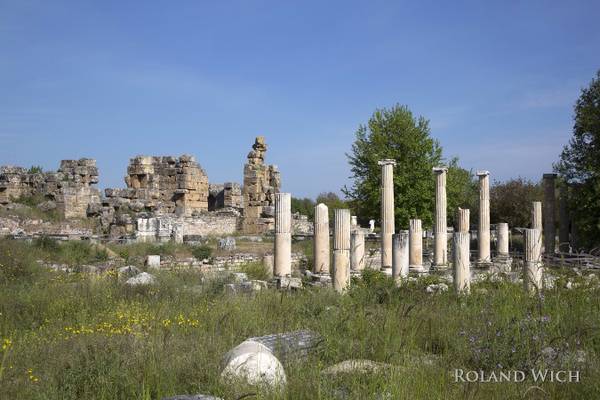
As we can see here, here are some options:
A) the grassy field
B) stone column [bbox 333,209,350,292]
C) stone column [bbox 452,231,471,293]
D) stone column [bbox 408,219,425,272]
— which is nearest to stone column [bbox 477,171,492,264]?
stone column [bbox 408,219,425,272]

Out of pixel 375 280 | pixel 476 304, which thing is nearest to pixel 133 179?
pixel 375 280

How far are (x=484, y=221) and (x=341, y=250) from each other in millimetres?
13093

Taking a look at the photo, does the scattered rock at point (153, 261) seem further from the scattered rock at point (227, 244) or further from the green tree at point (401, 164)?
the green tree at point (401, 164)

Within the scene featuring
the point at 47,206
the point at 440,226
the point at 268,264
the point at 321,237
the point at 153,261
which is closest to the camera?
the point at 321,237

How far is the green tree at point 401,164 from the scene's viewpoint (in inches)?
1288

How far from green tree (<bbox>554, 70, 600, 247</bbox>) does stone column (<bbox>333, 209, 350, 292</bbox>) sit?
52.2ft

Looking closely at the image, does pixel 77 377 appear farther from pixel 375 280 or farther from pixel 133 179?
pixel 133 179

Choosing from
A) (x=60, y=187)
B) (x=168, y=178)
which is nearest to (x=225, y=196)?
(x=168, y=178)

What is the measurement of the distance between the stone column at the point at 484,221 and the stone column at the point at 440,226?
155cm

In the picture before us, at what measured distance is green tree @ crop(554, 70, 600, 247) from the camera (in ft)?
81.4

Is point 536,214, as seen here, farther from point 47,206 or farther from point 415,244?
point 47,206

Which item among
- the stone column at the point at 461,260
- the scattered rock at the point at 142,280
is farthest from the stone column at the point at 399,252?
the scattered rock at the point at 142,280

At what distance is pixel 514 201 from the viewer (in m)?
41.8

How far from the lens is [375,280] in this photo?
14.0 meters
